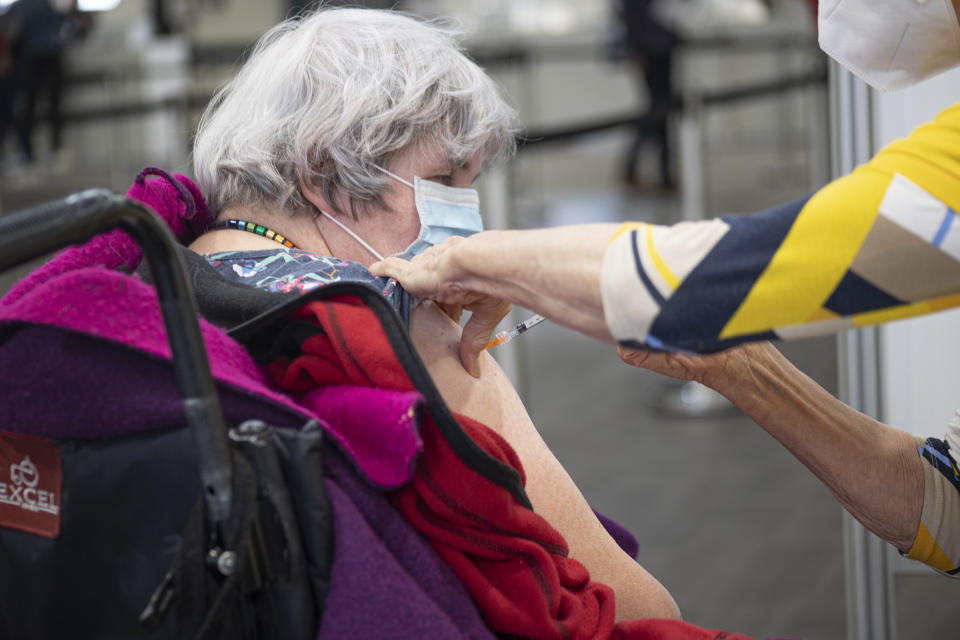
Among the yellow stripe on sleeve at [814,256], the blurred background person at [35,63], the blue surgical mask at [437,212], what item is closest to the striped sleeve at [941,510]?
the yellow stripe on sleeve at [814,256]

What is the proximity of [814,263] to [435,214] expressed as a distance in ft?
1.97

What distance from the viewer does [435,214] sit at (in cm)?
137

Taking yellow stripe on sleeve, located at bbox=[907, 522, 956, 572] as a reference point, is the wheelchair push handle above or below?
above

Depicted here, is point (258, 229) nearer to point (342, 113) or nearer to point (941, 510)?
point (342, 113)

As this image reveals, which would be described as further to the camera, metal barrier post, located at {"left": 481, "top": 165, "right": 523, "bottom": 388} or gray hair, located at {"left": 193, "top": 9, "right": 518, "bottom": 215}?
metal barrier post, located at {"left": 481, "top": 165, "right": 523, "bottom": 388}

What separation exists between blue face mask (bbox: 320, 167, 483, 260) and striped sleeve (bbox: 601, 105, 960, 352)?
0.47 m

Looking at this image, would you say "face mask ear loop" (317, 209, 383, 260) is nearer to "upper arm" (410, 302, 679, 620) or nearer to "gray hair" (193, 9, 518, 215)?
"gray hair" (193, 9, 518, 215)

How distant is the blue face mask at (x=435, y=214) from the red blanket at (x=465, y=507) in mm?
353

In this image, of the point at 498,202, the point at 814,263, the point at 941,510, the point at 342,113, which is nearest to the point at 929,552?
the point at 941,510

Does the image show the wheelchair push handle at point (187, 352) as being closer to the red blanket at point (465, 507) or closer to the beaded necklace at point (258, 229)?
the red blanket at point (465, 507)

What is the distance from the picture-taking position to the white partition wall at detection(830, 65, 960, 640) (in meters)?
1.85

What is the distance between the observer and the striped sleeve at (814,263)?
893 millimetres

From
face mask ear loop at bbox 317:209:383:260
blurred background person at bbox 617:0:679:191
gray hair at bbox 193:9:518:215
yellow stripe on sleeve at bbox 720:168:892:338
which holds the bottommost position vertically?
blurred background person at bbox 617:0:679:191

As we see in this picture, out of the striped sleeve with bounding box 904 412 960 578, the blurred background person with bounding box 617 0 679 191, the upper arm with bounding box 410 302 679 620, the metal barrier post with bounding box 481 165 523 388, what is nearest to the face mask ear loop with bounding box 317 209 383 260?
the upper arm with bounding box 410 302 679 620
